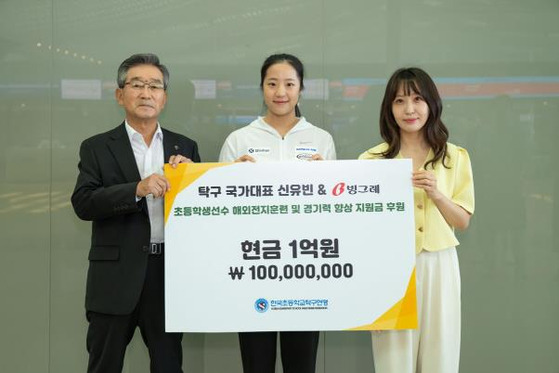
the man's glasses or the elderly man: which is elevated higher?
the man's glasses

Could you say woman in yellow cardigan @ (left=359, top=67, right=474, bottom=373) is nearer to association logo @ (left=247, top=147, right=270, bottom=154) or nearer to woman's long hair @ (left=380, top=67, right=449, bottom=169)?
woman's long hair @ (left=380, top=67, right=449, bottom=169)

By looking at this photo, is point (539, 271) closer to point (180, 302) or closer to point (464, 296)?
point (464, 296)

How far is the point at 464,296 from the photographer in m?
3.47

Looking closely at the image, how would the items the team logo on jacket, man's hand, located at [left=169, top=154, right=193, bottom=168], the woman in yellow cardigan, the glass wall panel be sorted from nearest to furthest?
the woman in yellow cardigan
man's hand, located at [left=169, top=154, right=193, bottom=168]
the team logo on jacket
the glass wall panel

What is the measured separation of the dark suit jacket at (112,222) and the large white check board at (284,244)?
0.47 ft

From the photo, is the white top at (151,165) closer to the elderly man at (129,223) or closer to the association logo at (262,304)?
the elderly man at (129,223)

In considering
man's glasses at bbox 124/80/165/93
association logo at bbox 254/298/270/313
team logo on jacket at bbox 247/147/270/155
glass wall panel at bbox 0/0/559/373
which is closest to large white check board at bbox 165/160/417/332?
association logo at bbox 254/298/270/313

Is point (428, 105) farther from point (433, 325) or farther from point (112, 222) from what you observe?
point (112, 222)

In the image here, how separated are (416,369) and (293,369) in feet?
1.84

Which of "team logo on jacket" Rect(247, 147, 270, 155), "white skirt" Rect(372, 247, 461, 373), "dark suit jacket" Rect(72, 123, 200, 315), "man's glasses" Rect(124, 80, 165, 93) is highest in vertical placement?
"man's glasses" Rect(124, 80, 165, 93)

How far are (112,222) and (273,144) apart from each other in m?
0.84

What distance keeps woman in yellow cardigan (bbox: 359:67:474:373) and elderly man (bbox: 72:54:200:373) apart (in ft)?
3.22

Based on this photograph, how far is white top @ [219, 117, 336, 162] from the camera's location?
2729 mm

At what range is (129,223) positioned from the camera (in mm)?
2459
